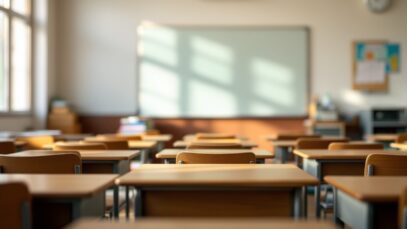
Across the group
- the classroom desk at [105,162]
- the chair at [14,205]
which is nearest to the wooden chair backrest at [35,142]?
the classroom desk at [105,162]

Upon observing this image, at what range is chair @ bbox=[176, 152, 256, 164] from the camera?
2463mm

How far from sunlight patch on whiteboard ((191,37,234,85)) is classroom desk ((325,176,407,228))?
19.6ft

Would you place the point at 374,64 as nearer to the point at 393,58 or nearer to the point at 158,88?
the point at 393,58

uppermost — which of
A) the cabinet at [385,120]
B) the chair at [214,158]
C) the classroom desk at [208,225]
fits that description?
the cabinet at [385,120]

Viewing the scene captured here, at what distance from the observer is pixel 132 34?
7801 mm

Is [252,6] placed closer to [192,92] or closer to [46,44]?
[192,92]

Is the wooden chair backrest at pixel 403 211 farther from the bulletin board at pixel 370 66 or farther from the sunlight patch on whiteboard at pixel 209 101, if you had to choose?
the bulletin board at pixel 370 66

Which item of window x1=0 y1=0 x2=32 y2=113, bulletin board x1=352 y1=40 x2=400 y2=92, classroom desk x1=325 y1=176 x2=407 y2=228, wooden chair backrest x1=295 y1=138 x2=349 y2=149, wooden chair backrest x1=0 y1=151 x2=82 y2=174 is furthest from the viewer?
bulletin board x1=352 y1=40 x2=400 y2=92

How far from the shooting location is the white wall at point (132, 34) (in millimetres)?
7773

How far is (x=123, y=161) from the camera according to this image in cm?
311

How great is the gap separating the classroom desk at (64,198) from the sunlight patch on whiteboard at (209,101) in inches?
232

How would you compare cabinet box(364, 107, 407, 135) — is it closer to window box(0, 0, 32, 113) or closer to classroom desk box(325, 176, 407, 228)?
window box(0, 0, 32, 113)

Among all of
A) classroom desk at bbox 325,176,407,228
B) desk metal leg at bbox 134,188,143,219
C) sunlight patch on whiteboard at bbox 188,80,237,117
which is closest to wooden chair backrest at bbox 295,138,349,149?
classroom desk at bbox 325,176,407,228

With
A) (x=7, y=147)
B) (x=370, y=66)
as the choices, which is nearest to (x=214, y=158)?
(x=7, y=147)
